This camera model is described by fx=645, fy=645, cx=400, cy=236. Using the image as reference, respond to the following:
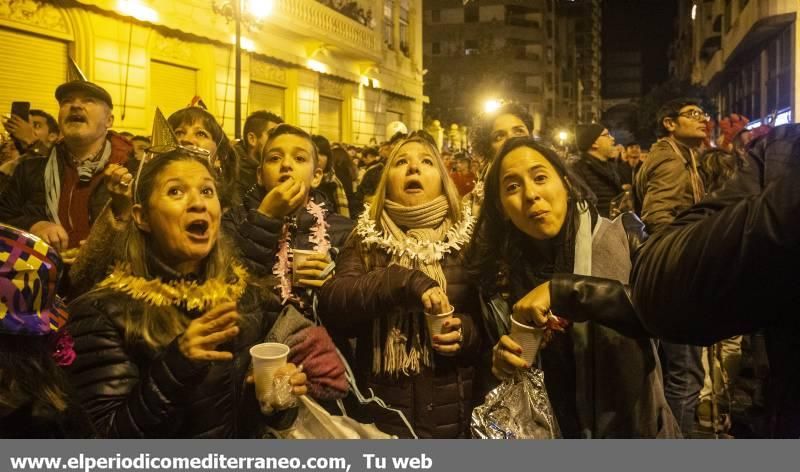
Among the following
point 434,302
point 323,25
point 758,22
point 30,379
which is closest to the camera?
point 30,379

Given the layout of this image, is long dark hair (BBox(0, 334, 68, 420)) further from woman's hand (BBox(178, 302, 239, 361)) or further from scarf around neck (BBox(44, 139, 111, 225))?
scarf around neck (BBox(44, 139, 111, 225))

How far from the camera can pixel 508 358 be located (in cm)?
228

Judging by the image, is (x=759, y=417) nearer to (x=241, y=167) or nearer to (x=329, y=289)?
(x=329, y=289)

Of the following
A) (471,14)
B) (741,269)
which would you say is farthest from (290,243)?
(471,14)

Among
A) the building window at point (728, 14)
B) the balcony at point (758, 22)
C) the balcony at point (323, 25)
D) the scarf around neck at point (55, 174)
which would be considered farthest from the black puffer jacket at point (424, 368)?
the building window at point (728, 14)

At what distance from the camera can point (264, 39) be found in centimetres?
1716

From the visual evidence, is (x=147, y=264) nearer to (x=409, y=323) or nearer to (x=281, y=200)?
(x=281, y=200)

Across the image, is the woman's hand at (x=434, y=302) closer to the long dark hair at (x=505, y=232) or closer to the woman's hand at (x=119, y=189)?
the long dark hair at (x=505, y=232)

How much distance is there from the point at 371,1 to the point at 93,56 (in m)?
15.5

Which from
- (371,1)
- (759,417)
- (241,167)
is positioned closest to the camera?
(759,417)

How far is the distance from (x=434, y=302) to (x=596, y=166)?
16.7ft

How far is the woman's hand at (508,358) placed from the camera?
2.27m

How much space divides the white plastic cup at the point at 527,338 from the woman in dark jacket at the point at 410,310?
51 centimetres
